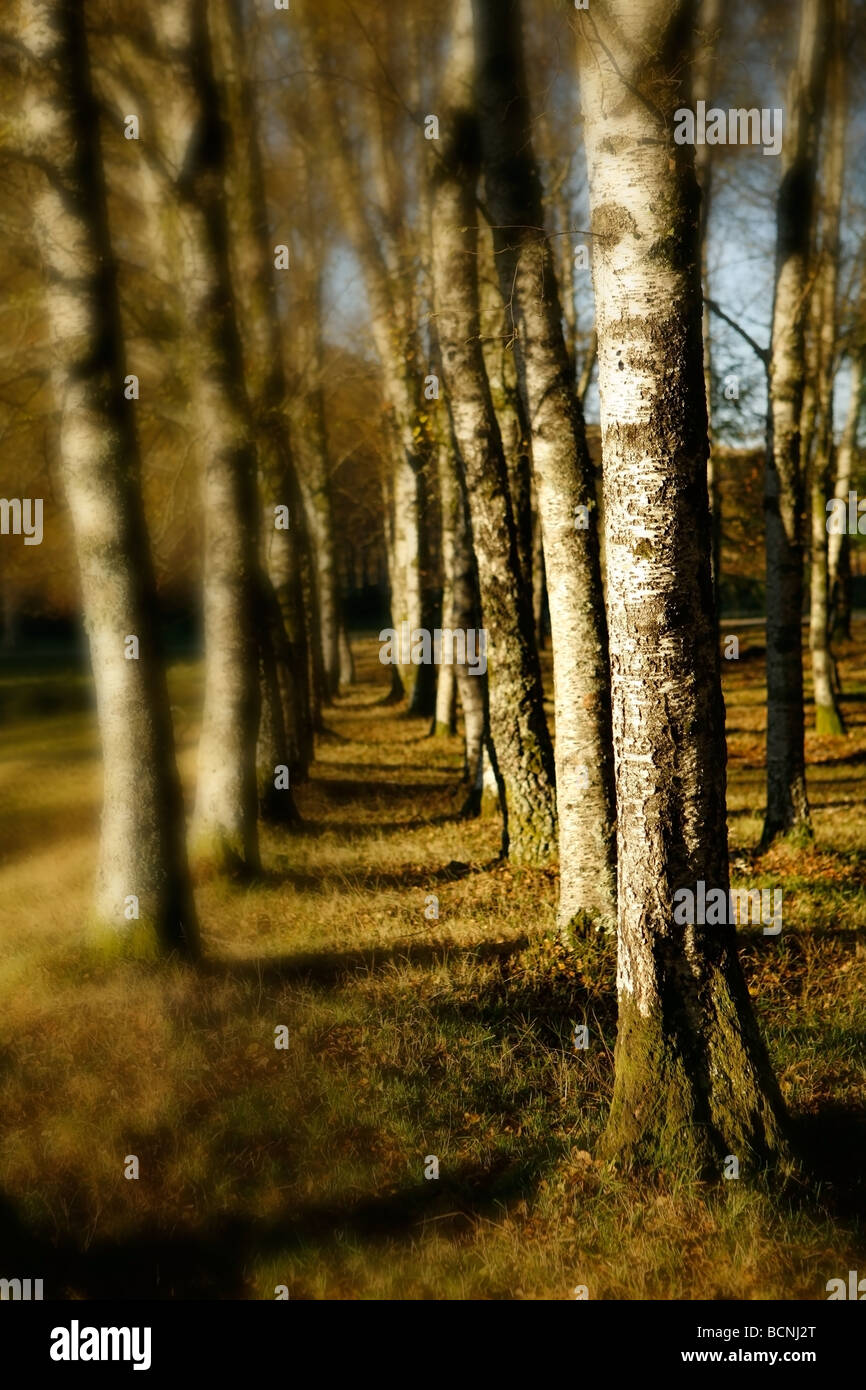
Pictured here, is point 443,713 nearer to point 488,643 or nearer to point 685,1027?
point 488,643

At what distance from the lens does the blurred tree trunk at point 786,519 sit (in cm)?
1012

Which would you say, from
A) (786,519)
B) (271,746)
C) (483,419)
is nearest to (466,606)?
(271,746)

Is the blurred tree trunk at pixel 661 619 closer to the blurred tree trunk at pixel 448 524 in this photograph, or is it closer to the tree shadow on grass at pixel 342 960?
the tree shadow on grass at pixel 342 960

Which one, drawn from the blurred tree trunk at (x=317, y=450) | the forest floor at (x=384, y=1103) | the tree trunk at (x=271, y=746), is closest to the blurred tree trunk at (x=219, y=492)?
the forest floor at (x=384, y=1103)

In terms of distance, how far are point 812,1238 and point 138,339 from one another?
33.1 feet

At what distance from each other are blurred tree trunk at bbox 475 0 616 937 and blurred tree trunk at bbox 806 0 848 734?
8.79 metres

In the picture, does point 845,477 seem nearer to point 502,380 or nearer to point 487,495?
point 502,380

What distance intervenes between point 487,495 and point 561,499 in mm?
2051

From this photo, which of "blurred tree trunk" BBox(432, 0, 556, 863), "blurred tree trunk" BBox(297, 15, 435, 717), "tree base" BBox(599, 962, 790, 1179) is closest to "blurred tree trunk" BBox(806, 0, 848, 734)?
"blurred tree trunk" BBox(297, 15, 435, 717)

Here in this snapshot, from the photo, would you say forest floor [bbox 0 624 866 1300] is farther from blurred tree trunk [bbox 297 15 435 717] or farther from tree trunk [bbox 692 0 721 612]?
blurred tree trunk [bbox 297 15 435 717]

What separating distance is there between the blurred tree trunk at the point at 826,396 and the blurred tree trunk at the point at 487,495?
7.60 meters

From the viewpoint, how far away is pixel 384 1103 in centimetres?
539

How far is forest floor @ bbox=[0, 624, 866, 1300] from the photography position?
4.30m

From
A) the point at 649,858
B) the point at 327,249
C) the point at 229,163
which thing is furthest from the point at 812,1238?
the point at 327,249
